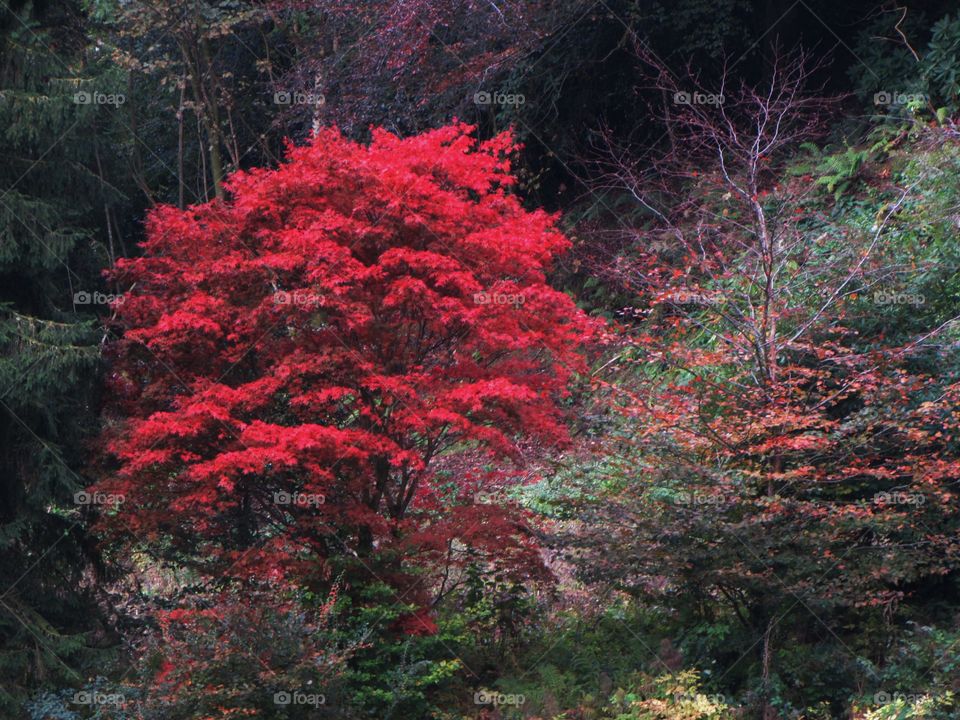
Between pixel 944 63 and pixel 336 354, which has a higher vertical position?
pixel 944 63

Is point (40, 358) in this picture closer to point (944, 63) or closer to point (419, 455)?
point (419, 455)

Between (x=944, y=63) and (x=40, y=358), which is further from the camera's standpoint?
(x=944, y=63)

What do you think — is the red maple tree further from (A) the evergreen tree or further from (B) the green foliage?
(B) the green foliage

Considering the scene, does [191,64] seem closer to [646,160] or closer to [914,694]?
[646,160]

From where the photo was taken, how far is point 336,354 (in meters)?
8.02

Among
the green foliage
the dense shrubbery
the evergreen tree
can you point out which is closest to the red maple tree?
the dense shrubbery

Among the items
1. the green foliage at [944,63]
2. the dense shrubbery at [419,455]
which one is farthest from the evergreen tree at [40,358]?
the green foliage at [944,63]

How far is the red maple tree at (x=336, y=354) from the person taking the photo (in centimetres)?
790

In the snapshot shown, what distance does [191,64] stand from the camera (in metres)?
15.0

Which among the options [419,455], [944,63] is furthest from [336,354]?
[944,63]

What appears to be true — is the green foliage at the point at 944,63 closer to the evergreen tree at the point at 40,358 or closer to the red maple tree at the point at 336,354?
the red maple tree at the point at 336,354

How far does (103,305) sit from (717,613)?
6420 millimetres

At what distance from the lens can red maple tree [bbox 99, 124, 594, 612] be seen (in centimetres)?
790

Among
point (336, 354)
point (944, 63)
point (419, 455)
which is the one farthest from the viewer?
point (944, 63)
